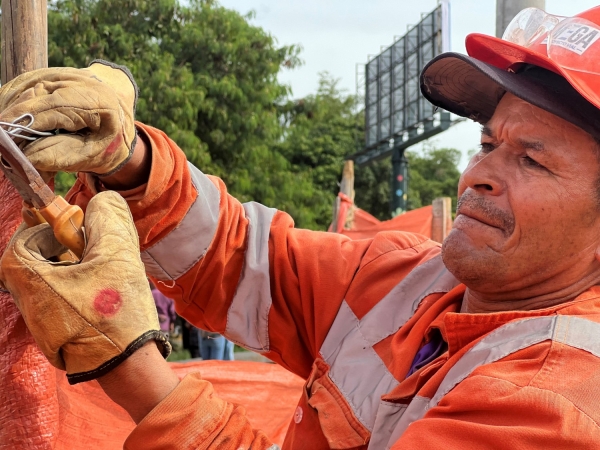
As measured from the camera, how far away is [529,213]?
1.82 m

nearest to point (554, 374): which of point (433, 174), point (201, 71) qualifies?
point (201, 71)

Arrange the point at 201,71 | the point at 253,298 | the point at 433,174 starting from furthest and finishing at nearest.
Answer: the point at 433,174 < the point at 201,71 < the point at 253,298

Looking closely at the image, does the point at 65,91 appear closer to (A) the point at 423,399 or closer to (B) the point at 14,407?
(B) the point at 14,407

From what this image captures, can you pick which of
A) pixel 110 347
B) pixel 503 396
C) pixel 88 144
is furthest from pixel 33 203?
pixel 503 396

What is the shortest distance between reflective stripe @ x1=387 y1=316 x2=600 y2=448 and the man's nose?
373 mm

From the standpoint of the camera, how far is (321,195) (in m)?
16.9

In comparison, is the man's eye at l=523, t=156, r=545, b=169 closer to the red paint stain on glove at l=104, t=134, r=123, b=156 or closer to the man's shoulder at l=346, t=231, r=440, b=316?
the man's shoulder at l=346, t=231, r=440, b=316

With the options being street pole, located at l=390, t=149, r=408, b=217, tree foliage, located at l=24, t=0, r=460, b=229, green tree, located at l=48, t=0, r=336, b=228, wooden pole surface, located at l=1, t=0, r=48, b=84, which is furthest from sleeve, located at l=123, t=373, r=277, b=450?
street pole, located at l=390, t=149, r=408, b=217

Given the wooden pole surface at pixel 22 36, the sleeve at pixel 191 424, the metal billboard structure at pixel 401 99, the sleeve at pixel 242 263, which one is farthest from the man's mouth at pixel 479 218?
the metal billboard structure at pixel 401 99

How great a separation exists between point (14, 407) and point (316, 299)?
90cm

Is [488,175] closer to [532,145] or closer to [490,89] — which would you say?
[532,145]

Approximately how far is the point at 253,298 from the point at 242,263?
11 cm

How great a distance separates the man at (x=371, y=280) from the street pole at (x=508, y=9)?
53.0 inches

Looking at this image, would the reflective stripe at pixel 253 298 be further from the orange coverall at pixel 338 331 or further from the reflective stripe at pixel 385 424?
the reflective stripe at pixel 385 424
